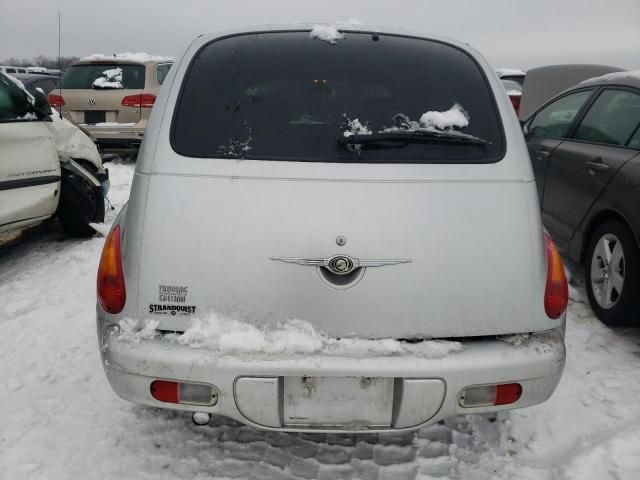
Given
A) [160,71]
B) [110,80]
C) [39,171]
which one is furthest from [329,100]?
[160,71]

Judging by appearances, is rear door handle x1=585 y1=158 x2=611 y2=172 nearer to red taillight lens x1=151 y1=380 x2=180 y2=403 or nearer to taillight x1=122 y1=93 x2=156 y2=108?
red taillight lens x1=151 y1=380 x2=180 y2=403

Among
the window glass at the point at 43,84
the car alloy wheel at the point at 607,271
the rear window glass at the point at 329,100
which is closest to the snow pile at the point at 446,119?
the rear window glass at the point at 329,100

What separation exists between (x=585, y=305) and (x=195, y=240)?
3.00 metres

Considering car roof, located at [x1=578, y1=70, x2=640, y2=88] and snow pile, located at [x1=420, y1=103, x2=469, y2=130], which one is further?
car roof, located at [x1=578, y1=70, x2=640, y2=88]

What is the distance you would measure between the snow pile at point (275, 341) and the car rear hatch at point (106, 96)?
707 cm

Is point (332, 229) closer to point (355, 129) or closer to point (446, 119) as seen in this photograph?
point (355, 129)

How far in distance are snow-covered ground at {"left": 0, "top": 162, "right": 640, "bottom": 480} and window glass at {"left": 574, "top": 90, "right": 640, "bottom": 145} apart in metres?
1.50

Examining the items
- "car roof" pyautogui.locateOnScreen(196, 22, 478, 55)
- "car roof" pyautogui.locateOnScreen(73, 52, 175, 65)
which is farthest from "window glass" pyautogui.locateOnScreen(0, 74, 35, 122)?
"car roof" pyautogui.locateOnScreen(73, 52, 175, 65)

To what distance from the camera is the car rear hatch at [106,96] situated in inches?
317

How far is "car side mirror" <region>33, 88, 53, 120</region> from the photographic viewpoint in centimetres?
440

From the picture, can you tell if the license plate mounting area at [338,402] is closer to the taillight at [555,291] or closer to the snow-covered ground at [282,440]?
the snow-covered ground at [282,440]

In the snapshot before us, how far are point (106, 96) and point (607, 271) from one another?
7385mm

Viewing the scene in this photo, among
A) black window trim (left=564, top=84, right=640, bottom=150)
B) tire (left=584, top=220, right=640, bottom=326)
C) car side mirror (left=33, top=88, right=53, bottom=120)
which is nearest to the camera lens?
tire (left=584, top=220, right=640, bottom=326)

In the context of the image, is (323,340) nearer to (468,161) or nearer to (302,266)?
(302,266)
